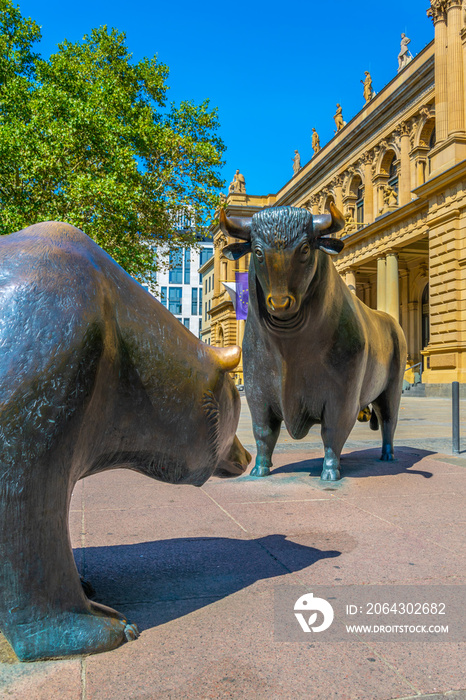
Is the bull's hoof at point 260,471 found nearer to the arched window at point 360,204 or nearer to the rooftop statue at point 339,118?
the arched window at point 360,204

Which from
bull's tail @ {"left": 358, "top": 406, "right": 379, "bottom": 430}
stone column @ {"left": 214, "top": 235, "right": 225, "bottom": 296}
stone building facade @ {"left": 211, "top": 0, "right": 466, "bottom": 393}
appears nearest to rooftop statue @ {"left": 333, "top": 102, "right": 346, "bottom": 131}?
stone building facade @ {"left": 211, "top": 0, "right": 466, "bottom": 393}

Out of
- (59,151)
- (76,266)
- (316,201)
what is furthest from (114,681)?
(316,201)

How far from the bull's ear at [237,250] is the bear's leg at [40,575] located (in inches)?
102

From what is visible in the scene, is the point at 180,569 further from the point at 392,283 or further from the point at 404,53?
the point at 404,53

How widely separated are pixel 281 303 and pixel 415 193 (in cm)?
2410

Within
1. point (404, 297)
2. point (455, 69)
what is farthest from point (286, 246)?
point (404, 297)

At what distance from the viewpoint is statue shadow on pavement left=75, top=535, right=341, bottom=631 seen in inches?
84.4

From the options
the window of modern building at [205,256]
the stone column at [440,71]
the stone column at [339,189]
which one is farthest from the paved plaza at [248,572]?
the window of modern building at [205,256]

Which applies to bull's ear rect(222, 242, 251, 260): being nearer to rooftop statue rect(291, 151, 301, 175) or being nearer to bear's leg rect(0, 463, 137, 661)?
bear's leg rect(0, 463, 137, 661)

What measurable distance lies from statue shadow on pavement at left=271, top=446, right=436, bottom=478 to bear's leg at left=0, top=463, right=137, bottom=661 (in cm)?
322

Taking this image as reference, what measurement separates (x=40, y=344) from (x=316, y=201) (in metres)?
Answer: 42.8

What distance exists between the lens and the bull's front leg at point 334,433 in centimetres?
466

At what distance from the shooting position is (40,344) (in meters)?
1.54

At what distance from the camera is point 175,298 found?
92875 mm
